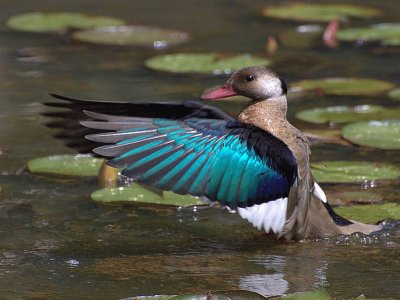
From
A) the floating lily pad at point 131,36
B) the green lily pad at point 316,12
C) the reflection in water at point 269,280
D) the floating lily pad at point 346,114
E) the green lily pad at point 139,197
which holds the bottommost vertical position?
the reflection in water at point 269,280

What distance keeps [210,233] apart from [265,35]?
183 inches

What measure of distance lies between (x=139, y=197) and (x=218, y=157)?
35.4 inches

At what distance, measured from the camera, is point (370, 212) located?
18.9 ft

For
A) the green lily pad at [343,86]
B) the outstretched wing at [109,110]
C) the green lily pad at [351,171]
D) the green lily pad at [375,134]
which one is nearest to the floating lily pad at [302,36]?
the green lily pad at [343,86]

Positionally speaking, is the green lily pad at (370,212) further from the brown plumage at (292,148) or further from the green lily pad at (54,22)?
the green lily pad at (54,22)

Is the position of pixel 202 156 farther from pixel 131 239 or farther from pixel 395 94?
pixel 395 94

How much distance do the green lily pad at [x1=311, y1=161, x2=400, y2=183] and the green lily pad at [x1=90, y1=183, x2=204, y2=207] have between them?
0.75 m

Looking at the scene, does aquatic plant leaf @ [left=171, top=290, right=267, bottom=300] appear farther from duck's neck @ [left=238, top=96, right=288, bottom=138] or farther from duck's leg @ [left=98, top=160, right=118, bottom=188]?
duck's leg @ [left=98, top=160, right=118, bottom=188]

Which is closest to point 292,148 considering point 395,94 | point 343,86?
point 395,94

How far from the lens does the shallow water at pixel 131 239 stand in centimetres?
483

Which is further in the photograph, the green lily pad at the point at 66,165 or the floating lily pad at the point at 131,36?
the floating lily pad at the point at 131,36

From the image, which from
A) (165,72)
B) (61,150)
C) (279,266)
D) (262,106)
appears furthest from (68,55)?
(279,266)

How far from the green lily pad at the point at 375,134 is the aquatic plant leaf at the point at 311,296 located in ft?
8.36

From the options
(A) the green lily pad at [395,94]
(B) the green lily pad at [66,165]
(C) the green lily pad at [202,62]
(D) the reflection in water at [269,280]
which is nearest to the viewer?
(D) the reflection in water at [269,280]
